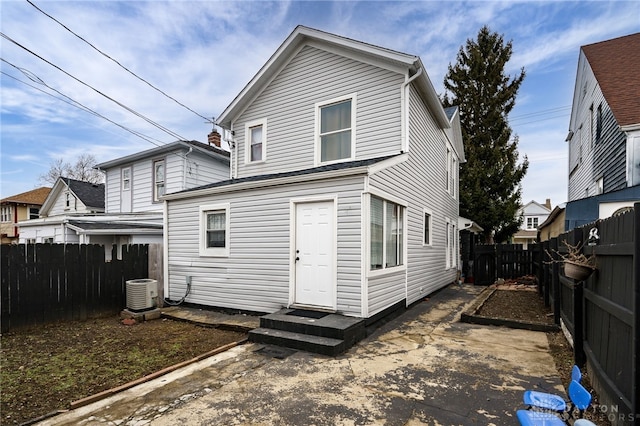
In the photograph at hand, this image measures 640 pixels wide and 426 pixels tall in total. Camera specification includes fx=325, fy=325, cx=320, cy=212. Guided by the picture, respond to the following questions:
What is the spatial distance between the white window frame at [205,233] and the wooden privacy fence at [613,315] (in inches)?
255

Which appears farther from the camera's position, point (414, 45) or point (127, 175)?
point (127, 175)

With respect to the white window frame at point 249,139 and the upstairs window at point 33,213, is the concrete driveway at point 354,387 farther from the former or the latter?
the upstairs window at point 33,213

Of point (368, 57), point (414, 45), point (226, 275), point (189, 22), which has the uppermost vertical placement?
point (414, 45)

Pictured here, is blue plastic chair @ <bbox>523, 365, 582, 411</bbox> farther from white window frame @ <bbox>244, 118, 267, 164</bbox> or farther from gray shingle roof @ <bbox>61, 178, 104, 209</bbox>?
gray shingle roof @ <bbox>61, 178, 104, 209</bbox>

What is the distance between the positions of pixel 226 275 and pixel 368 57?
20.1ft

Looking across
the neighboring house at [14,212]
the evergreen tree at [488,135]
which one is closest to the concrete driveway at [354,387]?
the evergreen tree at [488,135]

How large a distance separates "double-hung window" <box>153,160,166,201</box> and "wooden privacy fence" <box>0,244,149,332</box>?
6.07m

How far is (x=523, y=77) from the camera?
802 inches

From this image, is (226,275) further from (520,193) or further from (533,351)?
(520,193)

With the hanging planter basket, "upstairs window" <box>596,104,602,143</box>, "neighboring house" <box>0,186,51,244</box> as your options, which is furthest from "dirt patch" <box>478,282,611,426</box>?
"neighboring house" <box>0,186,51,244</box>

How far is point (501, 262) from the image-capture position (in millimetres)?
12883

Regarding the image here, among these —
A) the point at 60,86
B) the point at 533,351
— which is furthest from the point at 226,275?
the point at 60,86

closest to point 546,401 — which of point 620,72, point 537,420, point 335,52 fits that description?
point 537,420

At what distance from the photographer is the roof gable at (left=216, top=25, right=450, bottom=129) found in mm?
7250
